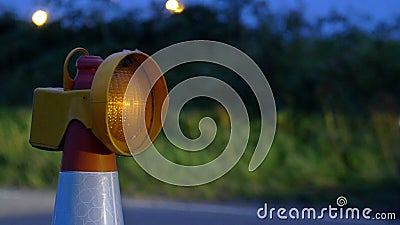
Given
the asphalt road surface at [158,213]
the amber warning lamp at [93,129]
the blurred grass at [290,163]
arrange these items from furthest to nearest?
1. the blurred grass at [290,163]
2. the asphalt road surface at [158,213]
3. the amber warning lamp at [93,129]

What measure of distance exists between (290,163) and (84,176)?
8224 mm

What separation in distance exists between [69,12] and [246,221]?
31.6 feet

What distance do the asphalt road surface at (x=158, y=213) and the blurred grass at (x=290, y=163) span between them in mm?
959

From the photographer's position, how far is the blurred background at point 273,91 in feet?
36.2

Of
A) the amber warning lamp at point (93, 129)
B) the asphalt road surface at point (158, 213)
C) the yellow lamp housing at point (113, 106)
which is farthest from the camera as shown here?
the asphalt road surface at point (158, 213)

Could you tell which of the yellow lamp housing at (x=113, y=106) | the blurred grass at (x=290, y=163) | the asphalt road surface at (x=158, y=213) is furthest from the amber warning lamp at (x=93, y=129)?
the blurred grass at (x=290, y=163)

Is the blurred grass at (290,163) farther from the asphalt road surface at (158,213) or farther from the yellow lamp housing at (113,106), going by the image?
the yellow lamp housing at (113,106)

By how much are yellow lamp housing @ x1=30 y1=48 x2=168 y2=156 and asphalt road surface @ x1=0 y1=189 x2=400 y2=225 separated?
156 inches

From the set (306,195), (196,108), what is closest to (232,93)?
(196,108)

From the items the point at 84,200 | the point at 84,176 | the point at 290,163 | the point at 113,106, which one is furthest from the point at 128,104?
the point at 290,163

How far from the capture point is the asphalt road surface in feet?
25.6

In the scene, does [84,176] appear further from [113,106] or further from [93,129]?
[113,106]

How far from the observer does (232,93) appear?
480 inches

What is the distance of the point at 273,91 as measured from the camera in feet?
44.7
